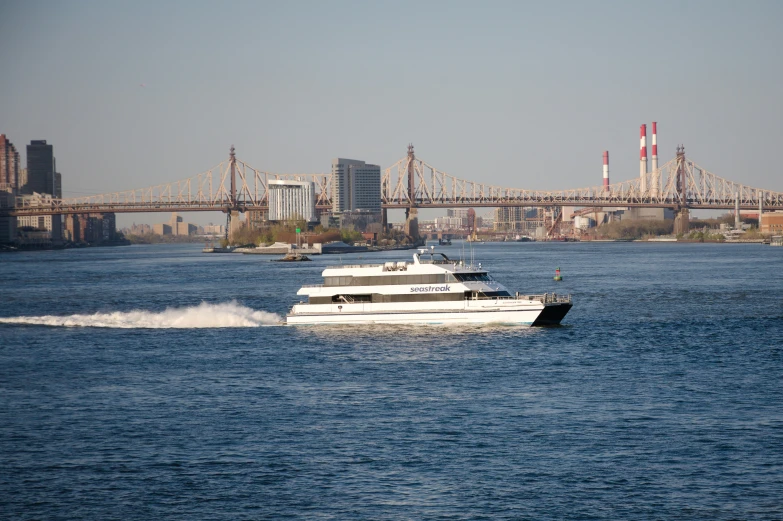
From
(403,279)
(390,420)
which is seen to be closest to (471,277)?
(403,279)

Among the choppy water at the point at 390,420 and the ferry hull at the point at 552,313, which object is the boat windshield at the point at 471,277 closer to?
the choppy water at the point at 390,420

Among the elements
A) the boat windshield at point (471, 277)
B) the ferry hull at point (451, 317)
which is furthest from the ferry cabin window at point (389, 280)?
the ferry hull at point (451, 317)

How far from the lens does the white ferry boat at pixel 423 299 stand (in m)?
44.3

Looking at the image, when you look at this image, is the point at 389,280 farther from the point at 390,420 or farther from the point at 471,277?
the point at 390,420

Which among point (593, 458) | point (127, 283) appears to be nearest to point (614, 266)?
point (127, 283)

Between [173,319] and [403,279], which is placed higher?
[403,279]

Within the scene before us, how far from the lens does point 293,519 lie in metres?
19.6

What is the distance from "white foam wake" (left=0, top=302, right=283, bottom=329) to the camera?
49.9 meters

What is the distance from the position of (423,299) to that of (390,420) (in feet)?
58.0

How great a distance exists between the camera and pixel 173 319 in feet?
169

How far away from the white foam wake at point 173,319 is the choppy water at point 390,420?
0.25 m

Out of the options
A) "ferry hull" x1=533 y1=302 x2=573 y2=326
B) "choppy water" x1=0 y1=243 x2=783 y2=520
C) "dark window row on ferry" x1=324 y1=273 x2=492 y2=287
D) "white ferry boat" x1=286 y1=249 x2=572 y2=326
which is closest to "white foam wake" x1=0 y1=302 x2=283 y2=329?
"choppy water" x1=0 y1=243 x2=783 y2=520

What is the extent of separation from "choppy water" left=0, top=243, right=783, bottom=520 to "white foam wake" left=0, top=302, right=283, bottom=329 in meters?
0.25

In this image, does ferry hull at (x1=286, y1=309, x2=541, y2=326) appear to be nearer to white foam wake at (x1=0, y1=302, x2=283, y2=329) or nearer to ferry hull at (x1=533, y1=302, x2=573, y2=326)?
ferry hull at (x1=533, y1=302, x2=573, y2=326)
